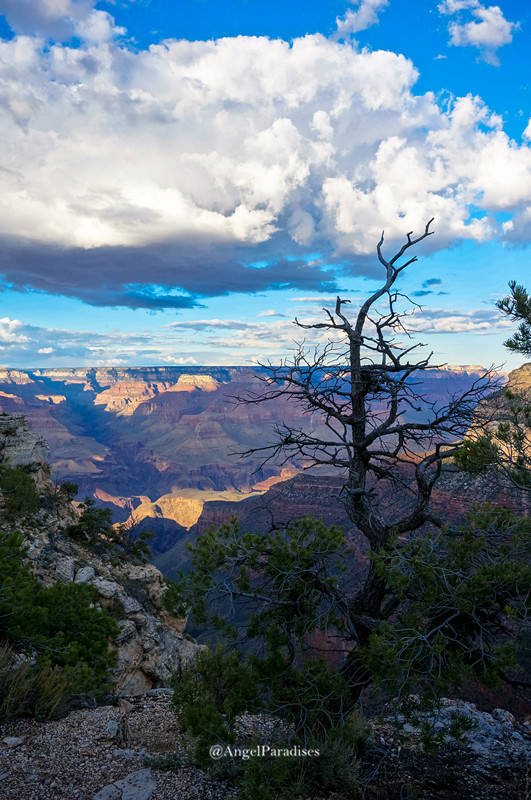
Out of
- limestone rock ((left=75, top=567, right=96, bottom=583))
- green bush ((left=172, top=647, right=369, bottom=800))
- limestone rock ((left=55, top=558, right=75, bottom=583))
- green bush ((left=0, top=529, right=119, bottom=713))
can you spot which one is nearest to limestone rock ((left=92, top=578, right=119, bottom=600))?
limestone rock ((left=75, top=567, right=96, bottom=583))

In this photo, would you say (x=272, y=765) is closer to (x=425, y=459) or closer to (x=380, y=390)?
(x=425, y=459)

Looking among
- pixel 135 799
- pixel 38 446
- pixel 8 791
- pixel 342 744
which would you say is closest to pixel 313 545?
pixel 342 744

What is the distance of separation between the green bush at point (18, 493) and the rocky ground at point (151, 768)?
37.9ft

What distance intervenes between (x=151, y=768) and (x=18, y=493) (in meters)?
14.0

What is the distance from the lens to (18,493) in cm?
1753

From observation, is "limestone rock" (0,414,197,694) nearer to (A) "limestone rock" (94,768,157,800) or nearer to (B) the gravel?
(B) the gravel

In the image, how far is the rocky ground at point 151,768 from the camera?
5406mm

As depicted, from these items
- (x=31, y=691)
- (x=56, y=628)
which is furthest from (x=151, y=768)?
(x=56, y=628)

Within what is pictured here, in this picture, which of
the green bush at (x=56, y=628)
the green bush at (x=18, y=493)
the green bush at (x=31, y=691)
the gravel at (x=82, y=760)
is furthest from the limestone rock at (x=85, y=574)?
the gravel at (x=82, y=760)

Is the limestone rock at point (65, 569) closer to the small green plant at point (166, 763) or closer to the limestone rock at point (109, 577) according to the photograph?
the limestone rock at point (109, 577)

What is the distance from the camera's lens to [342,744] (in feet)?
19.2

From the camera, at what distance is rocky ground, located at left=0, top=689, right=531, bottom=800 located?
17.7ft

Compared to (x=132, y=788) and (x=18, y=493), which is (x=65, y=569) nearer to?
(x=18, y=493)

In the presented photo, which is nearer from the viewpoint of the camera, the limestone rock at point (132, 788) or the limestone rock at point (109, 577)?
the limestone rock at point (132, 788)
